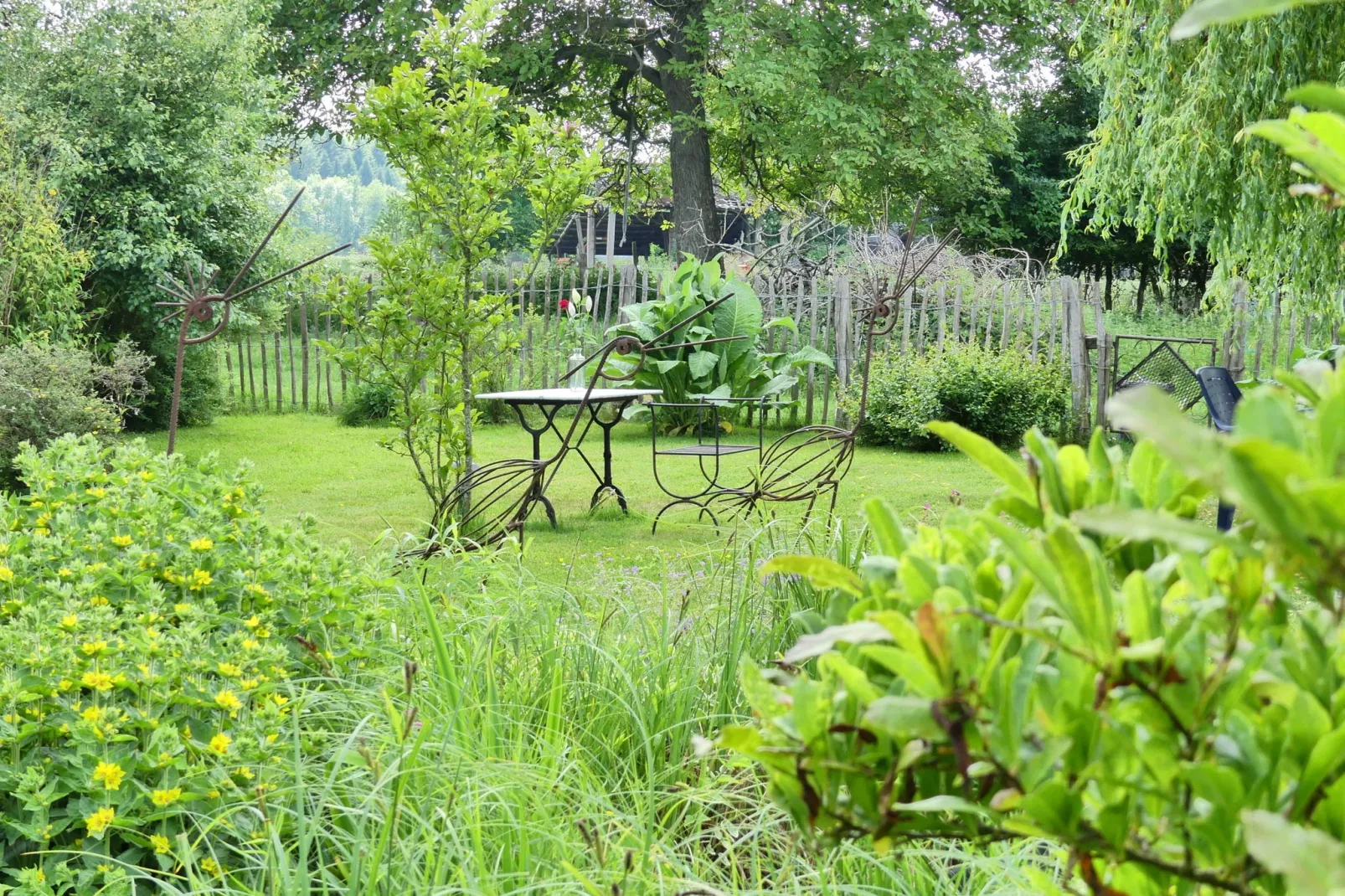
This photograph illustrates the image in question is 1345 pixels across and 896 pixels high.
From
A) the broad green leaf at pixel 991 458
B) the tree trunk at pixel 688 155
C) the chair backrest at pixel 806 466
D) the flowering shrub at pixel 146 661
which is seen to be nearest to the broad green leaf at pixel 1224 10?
the broad green leaf at pixel 991 458

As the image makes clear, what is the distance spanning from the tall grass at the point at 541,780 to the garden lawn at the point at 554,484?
6.40 ft

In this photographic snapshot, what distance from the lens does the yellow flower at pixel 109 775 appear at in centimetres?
174

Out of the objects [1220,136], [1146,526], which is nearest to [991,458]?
[1146,526]

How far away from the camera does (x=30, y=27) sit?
9.91 meters

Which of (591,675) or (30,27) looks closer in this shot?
(591,675)

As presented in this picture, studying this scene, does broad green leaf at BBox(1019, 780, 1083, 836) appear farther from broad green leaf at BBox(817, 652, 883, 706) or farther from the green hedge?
the green hedge

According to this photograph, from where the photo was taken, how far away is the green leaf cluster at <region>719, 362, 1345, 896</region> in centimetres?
A: 57

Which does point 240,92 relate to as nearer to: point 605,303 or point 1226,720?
point 605,303

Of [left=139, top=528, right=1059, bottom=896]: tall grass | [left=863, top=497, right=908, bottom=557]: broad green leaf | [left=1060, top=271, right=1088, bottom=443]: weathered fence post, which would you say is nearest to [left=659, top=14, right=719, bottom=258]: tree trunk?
[left=1060, top=271, right=1088, bottom=443]: weathered fence post

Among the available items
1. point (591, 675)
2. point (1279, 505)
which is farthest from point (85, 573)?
point (1279, 505)

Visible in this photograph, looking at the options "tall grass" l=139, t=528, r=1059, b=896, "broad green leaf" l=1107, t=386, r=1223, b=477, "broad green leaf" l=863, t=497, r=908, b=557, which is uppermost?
"broad green leaf" l=1107, t=386, r=1223, b=477

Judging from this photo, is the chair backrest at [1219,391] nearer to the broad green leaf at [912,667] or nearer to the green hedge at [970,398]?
the green hedge at [970,398]

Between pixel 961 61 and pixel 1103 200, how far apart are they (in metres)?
10.4

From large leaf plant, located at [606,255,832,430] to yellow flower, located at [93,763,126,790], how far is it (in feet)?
27.9
